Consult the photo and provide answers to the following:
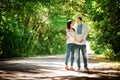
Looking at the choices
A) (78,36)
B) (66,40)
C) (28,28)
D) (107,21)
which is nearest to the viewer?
(78,36)

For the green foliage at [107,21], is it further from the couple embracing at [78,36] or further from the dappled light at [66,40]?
the couple embracing at [78,36]

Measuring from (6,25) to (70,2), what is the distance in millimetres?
11083

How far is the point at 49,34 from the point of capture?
62.2 metres

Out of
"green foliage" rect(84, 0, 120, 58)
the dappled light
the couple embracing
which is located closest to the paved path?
the dappled light

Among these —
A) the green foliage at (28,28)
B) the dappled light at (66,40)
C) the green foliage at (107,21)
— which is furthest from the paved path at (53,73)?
the green foliage at (28,28)

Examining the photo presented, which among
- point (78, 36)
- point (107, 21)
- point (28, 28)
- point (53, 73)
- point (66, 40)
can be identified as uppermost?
point (107, 21)

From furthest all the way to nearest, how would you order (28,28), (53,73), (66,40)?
(28,28)
(66,40)
(53,73)

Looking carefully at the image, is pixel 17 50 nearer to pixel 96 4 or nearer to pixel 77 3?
pixel 77 3

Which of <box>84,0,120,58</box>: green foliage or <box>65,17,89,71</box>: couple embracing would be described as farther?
<box>84,0,120,58</box>: green foliage

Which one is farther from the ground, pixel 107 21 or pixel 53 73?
pixel 107 21

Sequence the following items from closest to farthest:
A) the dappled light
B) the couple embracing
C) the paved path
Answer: the paved path
the dappled light
the couple embracing

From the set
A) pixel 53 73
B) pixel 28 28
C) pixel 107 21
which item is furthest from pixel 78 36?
pixel 28 28

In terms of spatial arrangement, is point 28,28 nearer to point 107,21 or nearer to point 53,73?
point 107,21

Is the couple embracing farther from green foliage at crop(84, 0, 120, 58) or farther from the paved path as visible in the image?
green foliage at crop(84, 0, 120, 58)
